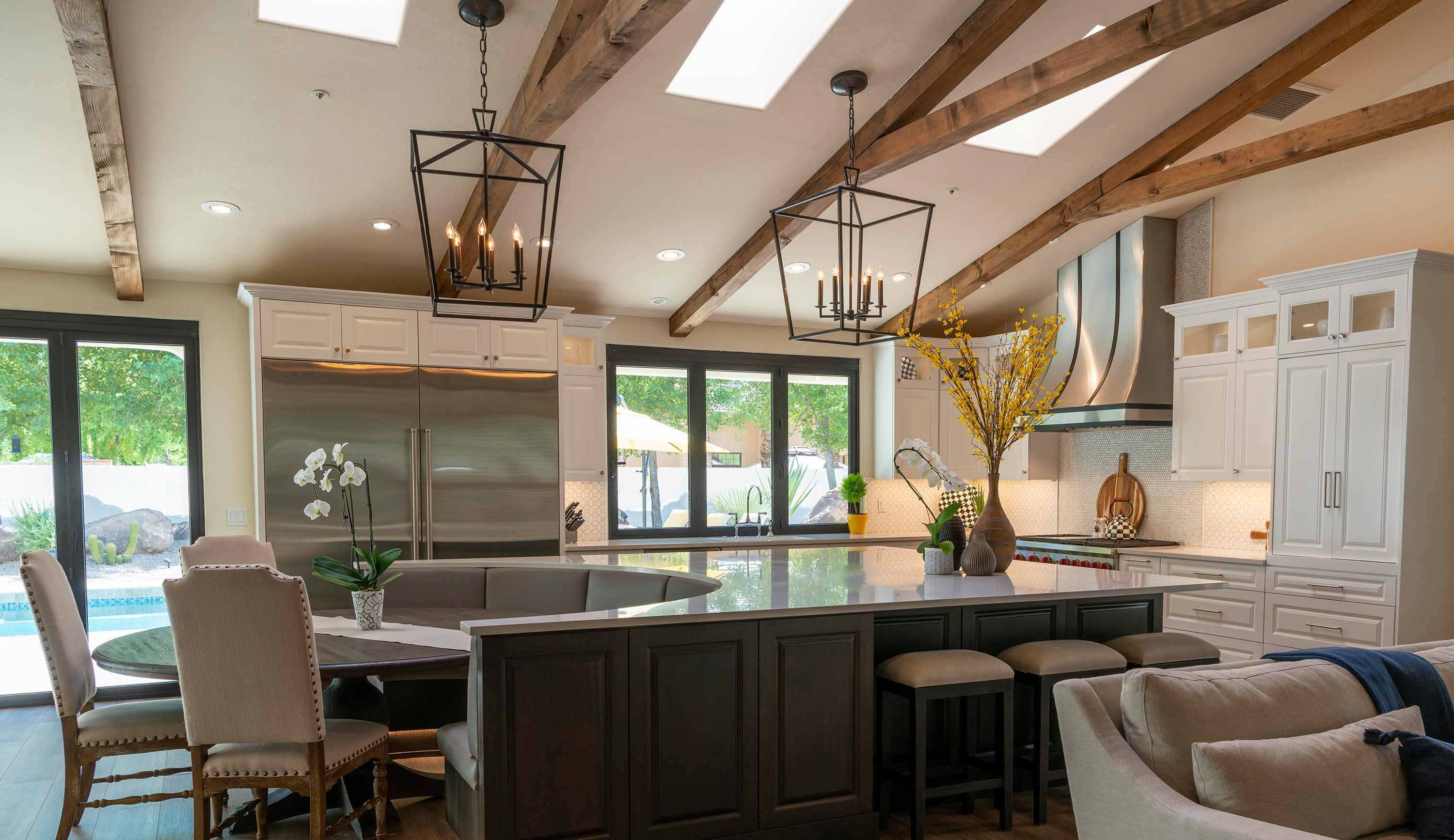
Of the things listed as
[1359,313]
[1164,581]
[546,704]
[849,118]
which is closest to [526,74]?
[849,118]

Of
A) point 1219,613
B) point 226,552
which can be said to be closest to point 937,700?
point 1219,613

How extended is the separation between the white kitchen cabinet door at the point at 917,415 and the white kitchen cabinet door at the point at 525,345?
2.90m

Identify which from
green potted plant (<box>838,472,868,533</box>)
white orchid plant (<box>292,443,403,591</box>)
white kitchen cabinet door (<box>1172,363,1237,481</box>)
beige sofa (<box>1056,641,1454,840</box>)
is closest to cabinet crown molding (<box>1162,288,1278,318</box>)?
white kitchen cabinet door (<box>1172,363,1237,481</box>)

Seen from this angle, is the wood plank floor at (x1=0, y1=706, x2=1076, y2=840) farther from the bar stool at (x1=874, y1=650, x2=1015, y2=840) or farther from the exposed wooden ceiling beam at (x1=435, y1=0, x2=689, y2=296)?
the exposed wooden ceiling beam at (x1=435, y1=0, x2=689, y2=296)

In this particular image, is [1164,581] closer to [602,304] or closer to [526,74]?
[526,74]

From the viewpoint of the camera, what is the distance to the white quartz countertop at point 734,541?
6.34 m

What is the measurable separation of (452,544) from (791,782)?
10.4 feet

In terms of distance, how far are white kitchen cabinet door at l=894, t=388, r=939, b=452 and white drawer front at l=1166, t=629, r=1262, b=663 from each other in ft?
8.14

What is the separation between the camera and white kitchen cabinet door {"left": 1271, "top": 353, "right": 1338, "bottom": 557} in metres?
5.03

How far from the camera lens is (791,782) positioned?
311 cm

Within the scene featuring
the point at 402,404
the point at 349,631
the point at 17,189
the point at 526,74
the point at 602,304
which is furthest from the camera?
the point at 602,304

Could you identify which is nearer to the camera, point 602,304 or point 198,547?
point 198,547

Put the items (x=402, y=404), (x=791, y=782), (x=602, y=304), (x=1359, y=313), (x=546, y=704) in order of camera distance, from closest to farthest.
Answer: (x=546, y=704), (x=791, y=782), (x=1359, y=313), (x=402, y=404), (x=602, y=304)

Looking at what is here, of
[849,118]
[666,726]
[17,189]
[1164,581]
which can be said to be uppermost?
[849,118]
